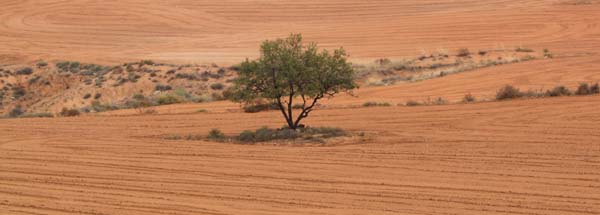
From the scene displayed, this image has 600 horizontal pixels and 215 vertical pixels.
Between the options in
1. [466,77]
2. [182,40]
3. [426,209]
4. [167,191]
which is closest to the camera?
[426,209]

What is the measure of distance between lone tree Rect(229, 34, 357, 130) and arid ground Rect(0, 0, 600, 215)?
6.49 ft

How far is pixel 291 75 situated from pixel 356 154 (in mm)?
4612

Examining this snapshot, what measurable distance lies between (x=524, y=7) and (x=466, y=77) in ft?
103

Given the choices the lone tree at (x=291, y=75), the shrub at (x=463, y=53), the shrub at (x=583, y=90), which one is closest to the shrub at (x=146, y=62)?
the shrub at (x=463, y=53)

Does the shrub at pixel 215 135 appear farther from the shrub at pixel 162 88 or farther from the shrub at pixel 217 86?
the shrub at pixel 162 88

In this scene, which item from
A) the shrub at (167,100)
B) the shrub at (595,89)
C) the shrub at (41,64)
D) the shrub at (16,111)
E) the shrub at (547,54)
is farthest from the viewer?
the shrub at (41,64)

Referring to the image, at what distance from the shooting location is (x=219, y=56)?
2507 inches

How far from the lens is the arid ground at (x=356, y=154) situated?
80.2 feet

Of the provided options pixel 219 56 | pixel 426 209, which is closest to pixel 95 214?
pixel 426 209

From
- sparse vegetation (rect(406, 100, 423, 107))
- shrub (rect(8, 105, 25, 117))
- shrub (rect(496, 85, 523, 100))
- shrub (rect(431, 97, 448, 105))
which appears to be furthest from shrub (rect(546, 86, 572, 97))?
shrub (rect(8, 105, 25, 117))

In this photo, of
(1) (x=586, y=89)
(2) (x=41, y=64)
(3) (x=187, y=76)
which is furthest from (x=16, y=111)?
(1) (x=586, y=89)

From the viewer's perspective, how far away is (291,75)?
3434 cm

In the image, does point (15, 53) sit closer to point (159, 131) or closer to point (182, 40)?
point (182, 40)

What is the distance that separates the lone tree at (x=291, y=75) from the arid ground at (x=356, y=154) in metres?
1.98
